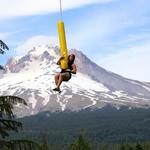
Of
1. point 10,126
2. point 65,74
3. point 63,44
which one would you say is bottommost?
point 10,126

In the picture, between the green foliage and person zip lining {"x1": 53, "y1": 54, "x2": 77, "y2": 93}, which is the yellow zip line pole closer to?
person zip lining {"x1": 53, "y1": 54, "x2": 77, "y2": 93}

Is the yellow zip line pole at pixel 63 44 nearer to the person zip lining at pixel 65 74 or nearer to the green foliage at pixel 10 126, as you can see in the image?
the person zip lining at pixel 65 74

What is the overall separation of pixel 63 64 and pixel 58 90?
0.60m

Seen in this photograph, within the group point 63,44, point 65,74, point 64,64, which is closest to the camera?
point 63,44

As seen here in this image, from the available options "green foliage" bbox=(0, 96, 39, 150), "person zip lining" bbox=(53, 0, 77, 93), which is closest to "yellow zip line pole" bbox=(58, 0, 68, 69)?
"person zip lining" bbox=(53, 0, 77, 93)

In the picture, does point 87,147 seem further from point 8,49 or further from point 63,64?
point 63,64

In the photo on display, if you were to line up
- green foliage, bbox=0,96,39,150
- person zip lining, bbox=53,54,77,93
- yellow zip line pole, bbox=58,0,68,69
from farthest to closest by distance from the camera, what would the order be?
1. green foliage, bbox=0,96,39,150
2. person zip lining, bbox=53,54,77,93
3. yellow zip line pole, bbox=58,0,68,69

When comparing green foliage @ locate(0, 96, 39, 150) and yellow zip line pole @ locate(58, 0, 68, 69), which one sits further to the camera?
green foliage @ locate(0, 96, 39, 150)

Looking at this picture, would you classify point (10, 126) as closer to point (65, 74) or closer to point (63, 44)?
point (65, 74)

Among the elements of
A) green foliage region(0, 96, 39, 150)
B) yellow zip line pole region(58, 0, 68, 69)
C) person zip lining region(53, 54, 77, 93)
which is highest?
yellow zip line pole region(58, 0, 68, 69)

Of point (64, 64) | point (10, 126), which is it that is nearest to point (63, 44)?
point (64, 64)

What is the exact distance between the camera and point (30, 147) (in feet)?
54.0

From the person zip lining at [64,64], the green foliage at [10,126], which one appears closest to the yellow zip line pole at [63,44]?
the person zip lining at [64,64]

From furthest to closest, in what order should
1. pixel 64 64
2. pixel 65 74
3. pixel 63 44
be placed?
pixel 65 74 → pixel 64 64 → pixel 63 44
